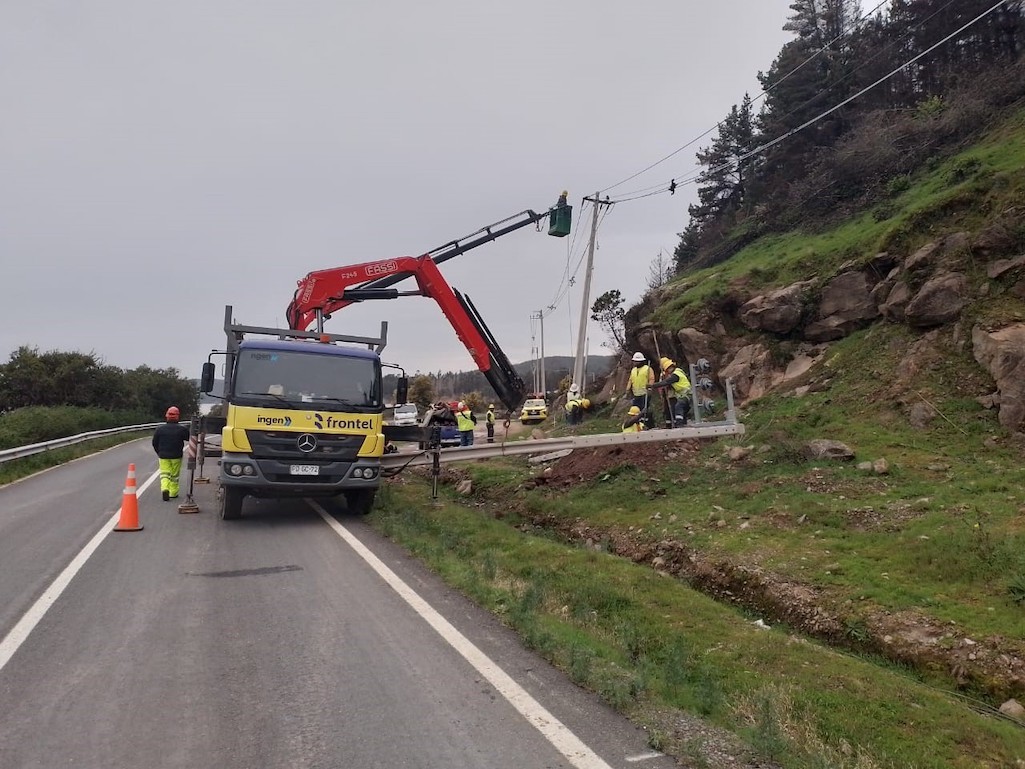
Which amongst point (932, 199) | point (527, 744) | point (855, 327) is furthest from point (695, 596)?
point (932, 199)

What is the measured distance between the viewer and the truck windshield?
31.4 feet

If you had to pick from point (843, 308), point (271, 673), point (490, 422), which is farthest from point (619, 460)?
point (271, 673)

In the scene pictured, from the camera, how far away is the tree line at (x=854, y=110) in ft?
70.6

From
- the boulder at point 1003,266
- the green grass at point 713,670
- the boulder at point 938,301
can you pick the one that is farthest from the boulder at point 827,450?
the boulder at point 1003,266

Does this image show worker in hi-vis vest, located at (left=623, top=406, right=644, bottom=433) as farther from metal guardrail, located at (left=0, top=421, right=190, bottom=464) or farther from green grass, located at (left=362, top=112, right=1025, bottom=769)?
metal guardrail, located at (left=0, top=421, right=190, bottom=464)

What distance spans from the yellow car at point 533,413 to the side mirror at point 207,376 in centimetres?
2574

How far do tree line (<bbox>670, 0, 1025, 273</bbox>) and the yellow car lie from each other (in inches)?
451

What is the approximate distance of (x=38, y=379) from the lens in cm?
3959

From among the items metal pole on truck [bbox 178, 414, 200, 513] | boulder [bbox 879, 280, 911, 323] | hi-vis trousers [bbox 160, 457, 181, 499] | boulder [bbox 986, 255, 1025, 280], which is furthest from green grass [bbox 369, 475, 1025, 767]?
boulder [bbox 879, 280, 911, 323]

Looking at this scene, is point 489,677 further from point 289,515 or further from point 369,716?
point 289,515

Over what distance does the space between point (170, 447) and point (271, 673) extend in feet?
26.9

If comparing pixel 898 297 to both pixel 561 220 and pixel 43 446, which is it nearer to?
pixel 561 220

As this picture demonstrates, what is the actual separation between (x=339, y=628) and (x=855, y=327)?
14.8 m

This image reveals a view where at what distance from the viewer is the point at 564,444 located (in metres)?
11.6
